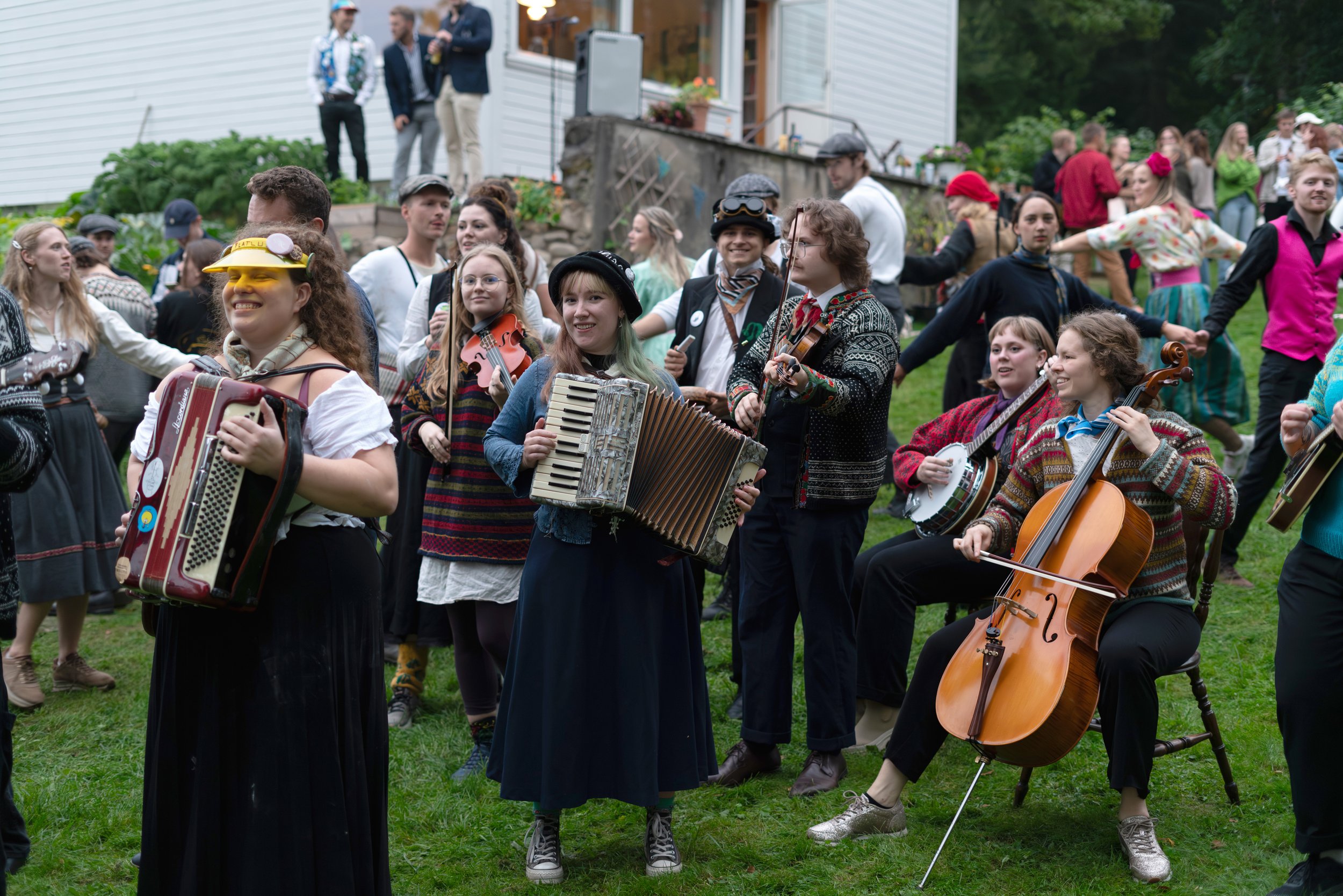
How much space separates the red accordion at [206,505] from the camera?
2754mm

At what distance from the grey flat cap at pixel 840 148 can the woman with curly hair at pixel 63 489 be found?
4.05 m

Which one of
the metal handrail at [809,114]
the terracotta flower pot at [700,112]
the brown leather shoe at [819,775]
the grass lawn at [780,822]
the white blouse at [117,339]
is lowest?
the grass lawn at [780,822]

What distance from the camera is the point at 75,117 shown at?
1652 cm

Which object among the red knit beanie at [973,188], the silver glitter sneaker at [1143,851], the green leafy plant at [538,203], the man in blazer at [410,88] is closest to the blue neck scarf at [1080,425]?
the silver glitter sneaker at [1143,851]

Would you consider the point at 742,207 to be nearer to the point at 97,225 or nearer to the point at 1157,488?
the point at 1157,488

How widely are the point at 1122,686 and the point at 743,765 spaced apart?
1.51 metres

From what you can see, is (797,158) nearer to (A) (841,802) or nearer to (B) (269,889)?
(A) (841,802)

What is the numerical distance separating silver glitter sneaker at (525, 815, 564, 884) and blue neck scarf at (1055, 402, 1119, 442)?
2135 mm

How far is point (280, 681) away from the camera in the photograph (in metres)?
2.99

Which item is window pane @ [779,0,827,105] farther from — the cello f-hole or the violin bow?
the cello f-hole

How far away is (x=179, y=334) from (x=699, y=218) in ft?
25.6

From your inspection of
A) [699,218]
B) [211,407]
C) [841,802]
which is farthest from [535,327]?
[699,218]

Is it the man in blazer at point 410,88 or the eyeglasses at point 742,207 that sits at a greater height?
the man in blazer at point 410,88

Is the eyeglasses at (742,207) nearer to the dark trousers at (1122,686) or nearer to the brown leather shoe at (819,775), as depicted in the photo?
the dark trousers at (1122,686)
